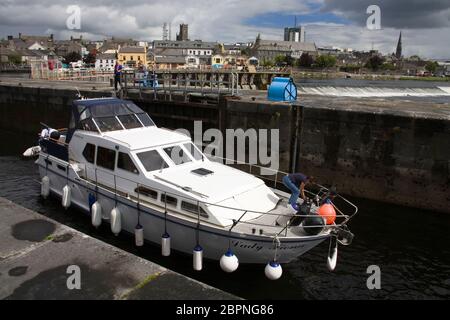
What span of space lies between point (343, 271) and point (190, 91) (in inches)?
511

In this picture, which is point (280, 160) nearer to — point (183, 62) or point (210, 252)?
point (210, 252)

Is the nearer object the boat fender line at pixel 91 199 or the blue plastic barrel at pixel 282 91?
the boat fender line at pixel 91 199

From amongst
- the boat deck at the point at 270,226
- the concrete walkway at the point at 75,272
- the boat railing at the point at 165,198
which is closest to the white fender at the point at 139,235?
the boat railing at the point at 165,198

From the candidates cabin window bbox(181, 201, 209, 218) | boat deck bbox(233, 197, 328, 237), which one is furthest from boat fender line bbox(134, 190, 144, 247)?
boat deck bbox(233, 197, 328, 237)

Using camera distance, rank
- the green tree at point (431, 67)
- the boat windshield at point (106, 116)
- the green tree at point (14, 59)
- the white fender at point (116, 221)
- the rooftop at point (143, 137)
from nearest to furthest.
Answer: the white fender at point (116, 221), the rooftop at point (143, 137), the boat windshield at point (106, 116), the green tree at point (14, 59), the green tree at point (431, 67)

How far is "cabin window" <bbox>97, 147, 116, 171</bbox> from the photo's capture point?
11.4 m

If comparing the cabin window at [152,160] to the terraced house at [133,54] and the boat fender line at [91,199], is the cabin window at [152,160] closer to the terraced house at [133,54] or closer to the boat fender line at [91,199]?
the boat fender line at [91,199]

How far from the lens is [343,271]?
33.7ft

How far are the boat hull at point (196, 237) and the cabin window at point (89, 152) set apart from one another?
2.39 ft

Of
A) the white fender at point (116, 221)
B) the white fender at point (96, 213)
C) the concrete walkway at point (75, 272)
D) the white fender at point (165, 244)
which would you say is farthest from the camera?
the white fender at point (96, 213)

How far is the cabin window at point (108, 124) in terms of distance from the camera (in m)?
12.6

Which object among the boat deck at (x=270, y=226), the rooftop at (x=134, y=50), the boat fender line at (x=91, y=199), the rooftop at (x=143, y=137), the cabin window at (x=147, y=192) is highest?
the rooftop at (x=134, y=50)

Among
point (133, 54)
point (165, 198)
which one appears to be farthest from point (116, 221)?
point (133, 54)
